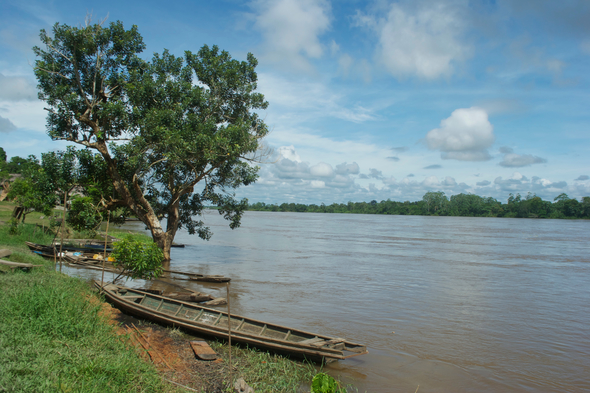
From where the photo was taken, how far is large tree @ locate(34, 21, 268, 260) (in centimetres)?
1477

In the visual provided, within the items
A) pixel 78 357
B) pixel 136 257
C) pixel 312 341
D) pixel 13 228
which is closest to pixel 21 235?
pixel 13 228

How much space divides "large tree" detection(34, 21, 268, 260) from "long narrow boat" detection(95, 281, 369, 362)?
20.2 feet

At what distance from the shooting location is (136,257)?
11.5 m

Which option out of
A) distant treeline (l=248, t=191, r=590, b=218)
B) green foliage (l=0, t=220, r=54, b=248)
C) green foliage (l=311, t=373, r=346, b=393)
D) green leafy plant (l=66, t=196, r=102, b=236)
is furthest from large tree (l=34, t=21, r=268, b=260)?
distant treeline (l=248, t=191, r=590, b=218)

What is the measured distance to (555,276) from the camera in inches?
768

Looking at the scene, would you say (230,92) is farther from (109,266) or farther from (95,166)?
(109,266)

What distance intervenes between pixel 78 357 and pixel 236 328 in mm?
3647

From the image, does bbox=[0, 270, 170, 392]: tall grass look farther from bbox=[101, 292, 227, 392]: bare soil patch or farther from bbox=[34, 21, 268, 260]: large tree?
bbox=[34, 21, 268, 260]: large tree

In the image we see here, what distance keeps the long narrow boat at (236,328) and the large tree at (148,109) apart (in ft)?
20.2

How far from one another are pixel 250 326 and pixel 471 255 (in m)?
23.3

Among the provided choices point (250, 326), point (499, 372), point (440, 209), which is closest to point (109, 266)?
point (250, 326)

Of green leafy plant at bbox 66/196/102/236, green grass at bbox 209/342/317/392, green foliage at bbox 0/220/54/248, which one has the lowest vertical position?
green grass at bbox 209/342/317/392

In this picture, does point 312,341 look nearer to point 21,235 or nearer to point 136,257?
point 136,257

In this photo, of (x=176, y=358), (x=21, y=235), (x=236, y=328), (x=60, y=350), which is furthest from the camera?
(x=21, y=235)
